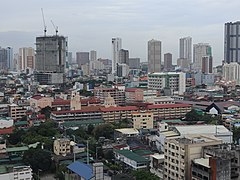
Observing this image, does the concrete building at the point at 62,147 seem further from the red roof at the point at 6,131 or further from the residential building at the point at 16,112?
the residential building at the point at 16,112

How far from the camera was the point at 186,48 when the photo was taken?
4603 centimetres

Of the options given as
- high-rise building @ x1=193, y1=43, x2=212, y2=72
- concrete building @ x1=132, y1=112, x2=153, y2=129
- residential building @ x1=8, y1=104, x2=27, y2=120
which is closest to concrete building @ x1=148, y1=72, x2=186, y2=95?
residential building @ x1=8, y1=104, x2=27, y2=120

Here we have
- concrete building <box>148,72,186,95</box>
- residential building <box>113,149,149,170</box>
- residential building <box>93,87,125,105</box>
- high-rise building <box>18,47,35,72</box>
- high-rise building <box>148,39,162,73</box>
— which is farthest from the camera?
high-rise building <box>18,47,35,72</box>

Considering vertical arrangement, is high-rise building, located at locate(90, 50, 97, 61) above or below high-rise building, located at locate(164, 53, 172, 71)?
above

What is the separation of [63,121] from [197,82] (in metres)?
17.7

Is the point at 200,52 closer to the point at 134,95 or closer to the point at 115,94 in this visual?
the point at 115,94

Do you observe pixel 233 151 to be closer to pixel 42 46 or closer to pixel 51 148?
pixel 51 148

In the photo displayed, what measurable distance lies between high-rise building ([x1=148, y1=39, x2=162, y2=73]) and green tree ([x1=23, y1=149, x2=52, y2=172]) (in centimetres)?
2527

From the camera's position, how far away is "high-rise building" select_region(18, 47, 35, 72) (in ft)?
141

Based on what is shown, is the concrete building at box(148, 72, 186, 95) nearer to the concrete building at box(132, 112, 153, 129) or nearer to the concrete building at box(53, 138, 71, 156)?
the concrete building at box(132, 112, 153, 129)

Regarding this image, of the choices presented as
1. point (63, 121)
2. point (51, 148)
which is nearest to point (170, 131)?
point (51, 148)

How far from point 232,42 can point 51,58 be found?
54.6 ft

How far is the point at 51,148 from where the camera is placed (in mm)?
8945

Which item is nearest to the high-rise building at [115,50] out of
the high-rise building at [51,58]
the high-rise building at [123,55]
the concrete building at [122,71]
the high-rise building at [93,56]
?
the high-rise building at [123,55]
